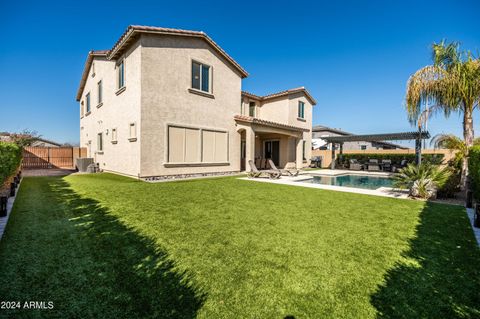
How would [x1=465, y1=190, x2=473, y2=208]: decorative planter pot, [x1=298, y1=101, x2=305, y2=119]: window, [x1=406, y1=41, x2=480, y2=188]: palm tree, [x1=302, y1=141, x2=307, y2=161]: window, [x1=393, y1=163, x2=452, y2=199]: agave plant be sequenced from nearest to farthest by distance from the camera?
[x1=465, y1=190, x2=473, y2=208]: decorative planter pot
[x1=393, y1=163, x2=452, y2=199]: agave plant
[x1=406, y1=41, x2=480, y2=188]: palm tree
[x1=298, y1=101, x2=305, y2=119]: window
[x1=302, y1=141, x2=307, y2=161]: window

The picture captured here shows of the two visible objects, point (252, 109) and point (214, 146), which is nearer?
point (214, 146)

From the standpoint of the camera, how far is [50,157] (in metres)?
23.7

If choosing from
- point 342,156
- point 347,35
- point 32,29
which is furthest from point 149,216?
point 342,156

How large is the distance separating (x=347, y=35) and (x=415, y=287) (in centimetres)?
2421

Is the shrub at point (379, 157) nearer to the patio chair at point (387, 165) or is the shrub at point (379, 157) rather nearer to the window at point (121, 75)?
the patio chair at point (387, 165)

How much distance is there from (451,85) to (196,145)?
48.8 ft

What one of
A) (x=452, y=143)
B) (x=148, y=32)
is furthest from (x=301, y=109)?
(x=148, y=32)

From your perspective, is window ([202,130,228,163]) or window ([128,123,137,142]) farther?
window ([202,130,228,163])

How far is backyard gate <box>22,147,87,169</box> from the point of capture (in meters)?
22.9

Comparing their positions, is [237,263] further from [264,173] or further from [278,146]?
[278,146]

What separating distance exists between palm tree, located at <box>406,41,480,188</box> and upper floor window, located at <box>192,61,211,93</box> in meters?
13.1

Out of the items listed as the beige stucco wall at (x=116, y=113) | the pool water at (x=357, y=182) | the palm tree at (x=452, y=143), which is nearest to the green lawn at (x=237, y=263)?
the pool water at (x=357, y=182)

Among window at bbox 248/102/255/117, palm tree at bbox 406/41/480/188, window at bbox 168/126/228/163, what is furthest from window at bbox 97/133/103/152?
palm tree at bbox 406/41/480/188

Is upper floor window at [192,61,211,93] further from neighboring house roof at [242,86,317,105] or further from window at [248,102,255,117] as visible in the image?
window at [248,102,255,117]
